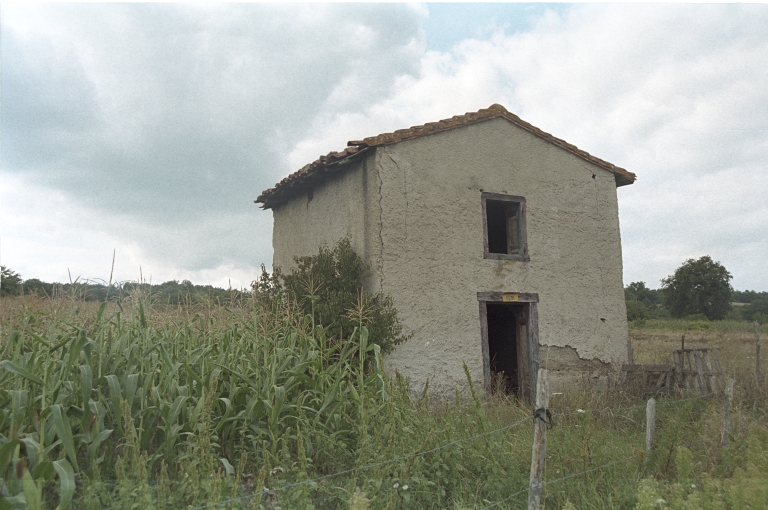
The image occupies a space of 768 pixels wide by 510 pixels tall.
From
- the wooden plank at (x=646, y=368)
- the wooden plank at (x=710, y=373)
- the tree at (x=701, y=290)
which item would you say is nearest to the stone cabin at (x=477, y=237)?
the wooden plank at (x=646, y=368)

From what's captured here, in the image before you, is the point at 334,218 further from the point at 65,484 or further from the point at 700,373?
the point at 65,484

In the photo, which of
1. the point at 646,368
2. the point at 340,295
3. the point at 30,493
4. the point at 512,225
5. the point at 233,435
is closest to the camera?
the point at 30,493

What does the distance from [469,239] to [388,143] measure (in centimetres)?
212

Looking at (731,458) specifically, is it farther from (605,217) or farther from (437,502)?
(605,217)

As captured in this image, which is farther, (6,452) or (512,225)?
(512,225)

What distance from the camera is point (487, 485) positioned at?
14.4 feet

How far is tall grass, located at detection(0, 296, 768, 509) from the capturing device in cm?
371

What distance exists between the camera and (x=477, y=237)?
9.74m

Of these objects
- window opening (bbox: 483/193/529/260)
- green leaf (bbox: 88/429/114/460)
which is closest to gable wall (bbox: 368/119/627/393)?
window opening (bbox: 483/193/529/260)

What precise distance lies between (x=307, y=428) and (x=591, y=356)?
7.32 metres

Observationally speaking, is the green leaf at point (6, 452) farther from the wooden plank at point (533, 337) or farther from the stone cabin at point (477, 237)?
the wooden plank at point (533, 337)

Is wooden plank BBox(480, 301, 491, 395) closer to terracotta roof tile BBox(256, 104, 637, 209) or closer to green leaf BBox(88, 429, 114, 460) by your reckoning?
terracotta roof tile BBox(256, 104, 637, 209)

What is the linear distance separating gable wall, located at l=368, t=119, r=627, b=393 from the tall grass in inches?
126

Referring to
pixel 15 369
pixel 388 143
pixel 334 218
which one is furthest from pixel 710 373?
pixel 15 369
